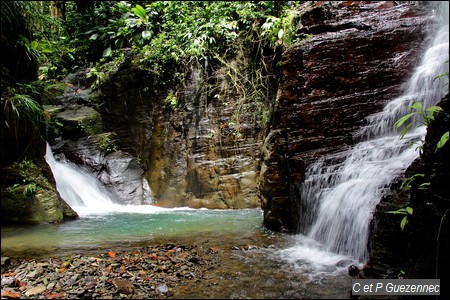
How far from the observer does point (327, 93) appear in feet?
18.4

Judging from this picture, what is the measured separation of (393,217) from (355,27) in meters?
4.82

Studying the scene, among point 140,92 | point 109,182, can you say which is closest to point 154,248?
point 109,182

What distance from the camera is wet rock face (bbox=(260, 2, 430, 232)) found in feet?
17.1

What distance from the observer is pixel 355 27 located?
6.39 metres

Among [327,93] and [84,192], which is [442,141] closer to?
[327,93]

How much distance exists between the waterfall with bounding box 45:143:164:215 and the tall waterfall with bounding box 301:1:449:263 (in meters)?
4.42

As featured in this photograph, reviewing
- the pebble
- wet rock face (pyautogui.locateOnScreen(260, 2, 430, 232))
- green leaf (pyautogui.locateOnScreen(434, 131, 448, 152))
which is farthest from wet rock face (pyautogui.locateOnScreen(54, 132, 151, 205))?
green leaf (pyautogui.locateOnScreen(434, 131, 448, 152))

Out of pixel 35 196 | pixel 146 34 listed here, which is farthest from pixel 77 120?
pixel 35 196

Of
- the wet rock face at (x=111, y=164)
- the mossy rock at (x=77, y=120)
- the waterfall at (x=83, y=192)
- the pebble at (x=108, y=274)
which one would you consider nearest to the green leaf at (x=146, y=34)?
the mossy rock at (x=77, y=120)

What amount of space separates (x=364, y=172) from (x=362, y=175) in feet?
0.18

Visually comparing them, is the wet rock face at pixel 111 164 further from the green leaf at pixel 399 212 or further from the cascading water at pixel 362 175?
the green leaf at pixel 399 212

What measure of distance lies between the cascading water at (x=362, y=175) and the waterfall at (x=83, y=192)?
173 inches

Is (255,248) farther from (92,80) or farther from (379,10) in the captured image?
(92,80)

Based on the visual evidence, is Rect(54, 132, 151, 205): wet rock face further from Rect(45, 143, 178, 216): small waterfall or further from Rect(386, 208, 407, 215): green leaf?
Rect(386, 208, 407, 215): green leaf
